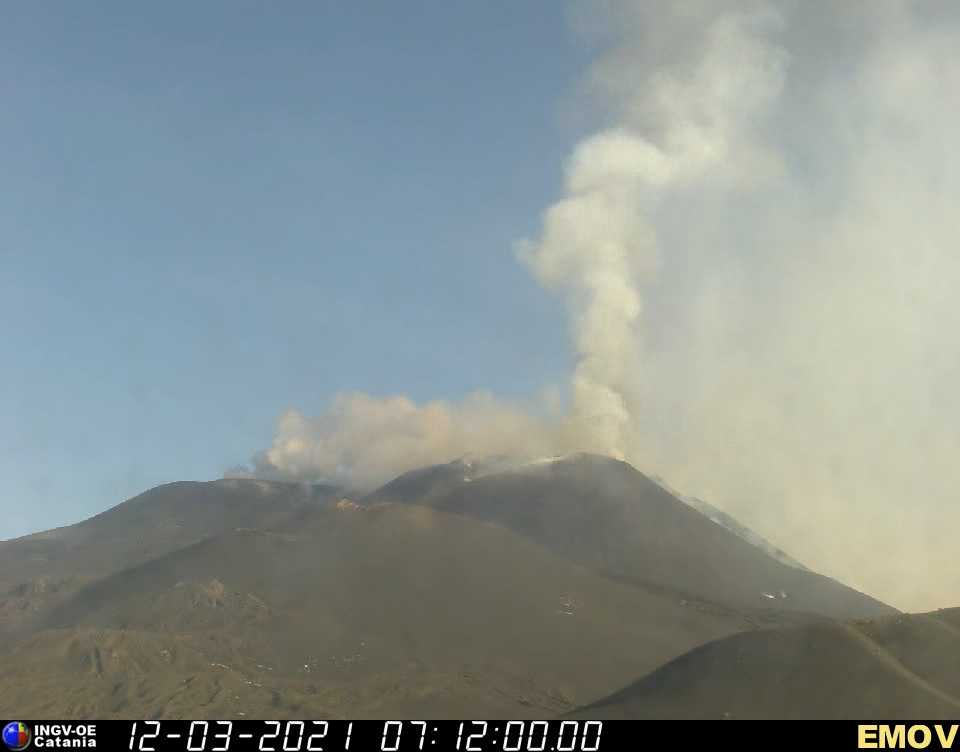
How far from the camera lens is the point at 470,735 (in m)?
72.7

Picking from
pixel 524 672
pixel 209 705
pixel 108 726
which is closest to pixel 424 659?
pixel 524 672

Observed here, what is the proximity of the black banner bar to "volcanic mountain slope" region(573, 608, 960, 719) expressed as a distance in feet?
6.30

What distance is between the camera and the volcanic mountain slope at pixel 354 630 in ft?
321

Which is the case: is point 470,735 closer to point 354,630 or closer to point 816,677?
point 816,677

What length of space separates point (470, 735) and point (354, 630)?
48.9 meters

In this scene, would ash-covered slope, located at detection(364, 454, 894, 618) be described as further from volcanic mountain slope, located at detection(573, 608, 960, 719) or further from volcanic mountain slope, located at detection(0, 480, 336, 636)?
volcanic mountain slope, located at detection(573, 608, 960, 719)

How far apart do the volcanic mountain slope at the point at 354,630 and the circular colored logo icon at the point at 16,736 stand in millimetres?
13577

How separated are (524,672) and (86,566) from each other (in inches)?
3875

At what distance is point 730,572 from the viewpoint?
146m

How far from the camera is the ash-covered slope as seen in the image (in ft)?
463

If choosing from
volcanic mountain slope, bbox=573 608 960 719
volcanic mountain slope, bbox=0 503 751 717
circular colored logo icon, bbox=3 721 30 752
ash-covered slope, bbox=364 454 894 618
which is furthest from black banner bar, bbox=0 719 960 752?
ash-covered slope, bbox=364 454 894 618

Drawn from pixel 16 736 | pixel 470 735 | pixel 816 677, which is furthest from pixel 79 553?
pixel 816 677

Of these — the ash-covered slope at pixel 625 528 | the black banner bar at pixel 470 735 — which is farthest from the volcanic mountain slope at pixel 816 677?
the ash-covered slope at pixel 625 528

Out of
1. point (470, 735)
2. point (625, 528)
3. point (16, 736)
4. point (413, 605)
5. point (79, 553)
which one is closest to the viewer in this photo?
point (470, 735)
